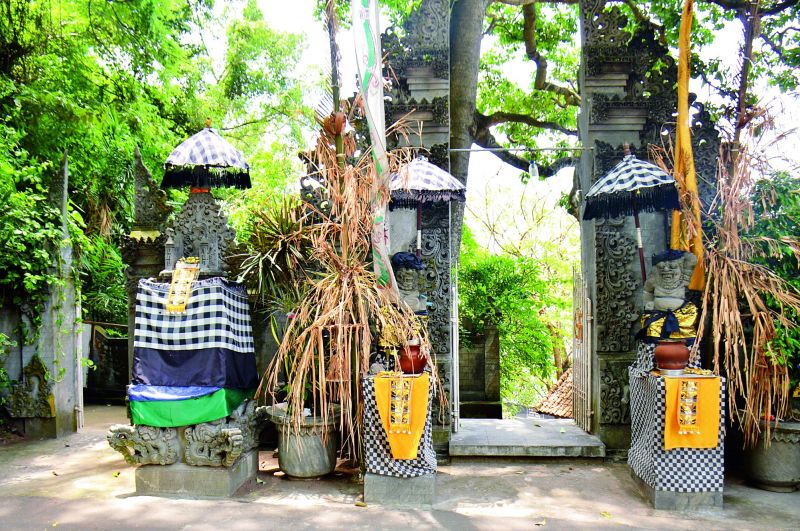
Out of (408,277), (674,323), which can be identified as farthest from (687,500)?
(408,277)

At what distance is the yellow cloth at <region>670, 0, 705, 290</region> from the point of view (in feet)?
18.1

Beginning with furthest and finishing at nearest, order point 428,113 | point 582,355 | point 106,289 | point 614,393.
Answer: point 106,289
point 582,355
point 428,113
point 614,393

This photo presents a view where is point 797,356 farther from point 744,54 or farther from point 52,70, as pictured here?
point 52,70

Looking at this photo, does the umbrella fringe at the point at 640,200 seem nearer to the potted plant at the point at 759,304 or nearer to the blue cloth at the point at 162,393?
the potted plant at the point at 759,304

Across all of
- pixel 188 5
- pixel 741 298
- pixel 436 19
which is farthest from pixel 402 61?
pixel 188 5

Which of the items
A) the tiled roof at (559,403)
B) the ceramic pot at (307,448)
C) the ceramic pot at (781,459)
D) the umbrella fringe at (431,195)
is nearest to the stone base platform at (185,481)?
the ceramic pot at (307,448)

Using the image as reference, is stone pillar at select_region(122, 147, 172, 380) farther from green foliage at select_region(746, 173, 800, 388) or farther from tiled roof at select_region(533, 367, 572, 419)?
tiled roof at select_region(533, 367, 572, 419)

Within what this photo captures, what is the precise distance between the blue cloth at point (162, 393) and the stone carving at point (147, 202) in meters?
2.86

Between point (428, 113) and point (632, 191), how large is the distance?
2266mm

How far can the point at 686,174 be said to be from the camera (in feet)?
18.8

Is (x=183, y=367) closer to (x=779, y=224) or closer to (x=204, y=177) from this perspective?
(x=204, y=177)

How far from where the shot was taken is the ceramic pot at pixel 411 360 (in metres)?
5.09

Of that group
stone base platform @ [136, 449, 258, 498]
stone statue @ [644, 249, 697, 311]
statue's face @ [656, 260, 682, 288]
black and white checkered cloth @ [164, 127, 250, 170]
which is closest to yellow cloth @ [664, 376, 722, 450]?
stone statue @ [644, 249, 697, 311]

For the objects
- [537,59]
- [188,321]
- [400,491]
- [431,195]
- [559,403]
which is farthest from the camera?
[559,403]
